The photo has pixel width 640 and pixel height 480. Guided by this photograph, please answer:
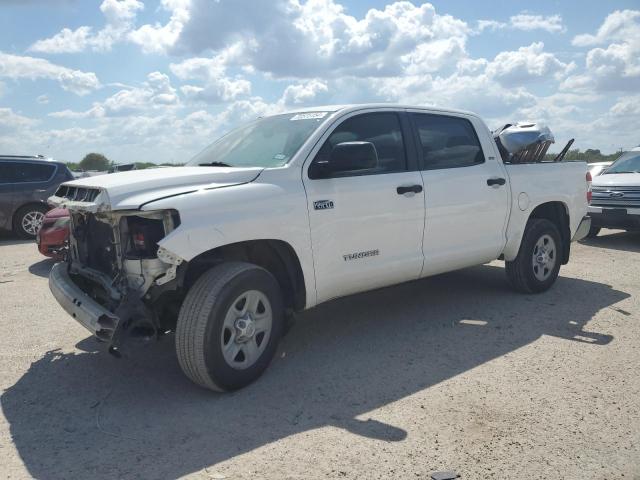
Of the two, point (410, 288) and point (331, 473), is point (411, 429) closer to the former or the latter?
point (331, 473)

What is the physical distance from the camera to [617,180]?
33.3 feet

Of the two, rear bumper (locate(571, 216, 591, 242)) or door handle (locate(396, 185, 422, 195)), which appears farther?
rear bumper (locate(571, 216, 591, 242))

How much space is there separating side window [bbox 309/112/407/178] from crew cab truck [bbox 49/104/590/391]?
12mm

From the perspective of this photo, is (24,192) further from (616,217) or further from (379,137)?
(616,217)

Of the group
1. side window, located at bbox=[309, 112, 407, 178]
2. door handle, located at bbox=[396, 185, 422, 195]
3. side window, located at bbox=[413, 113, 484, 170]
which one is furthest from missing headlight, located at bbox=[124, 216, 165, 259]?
side window, located at bbox=[413, 113, 484, 170]

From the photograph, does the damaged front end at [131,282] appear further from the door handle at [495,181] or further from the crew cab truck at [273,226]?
the door handle at [495,181]

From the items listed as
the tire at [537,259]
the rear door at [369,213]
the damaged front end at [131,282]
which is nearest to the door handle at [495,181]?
the tire at [537,259]

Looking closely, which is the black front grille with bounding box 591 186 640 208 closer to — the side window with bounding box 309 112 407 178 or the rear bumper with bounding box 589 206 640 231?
the rear bumper with bounding box 589 206 640 231

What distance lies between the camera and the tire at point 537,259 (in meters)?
6.18

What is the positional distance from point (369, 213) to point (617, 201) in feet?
22.9

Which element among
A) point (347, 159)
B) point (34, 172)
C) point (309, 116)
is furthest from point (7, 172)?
point (347, 159)

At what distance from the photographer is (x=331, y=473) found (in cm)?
300

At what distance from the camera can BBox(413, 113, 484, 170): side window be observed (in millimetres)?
5285

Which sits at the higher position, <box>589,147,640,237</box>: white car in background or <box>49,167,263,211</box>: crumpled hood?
<box>49,167,263,211</box>: crumpled hood
